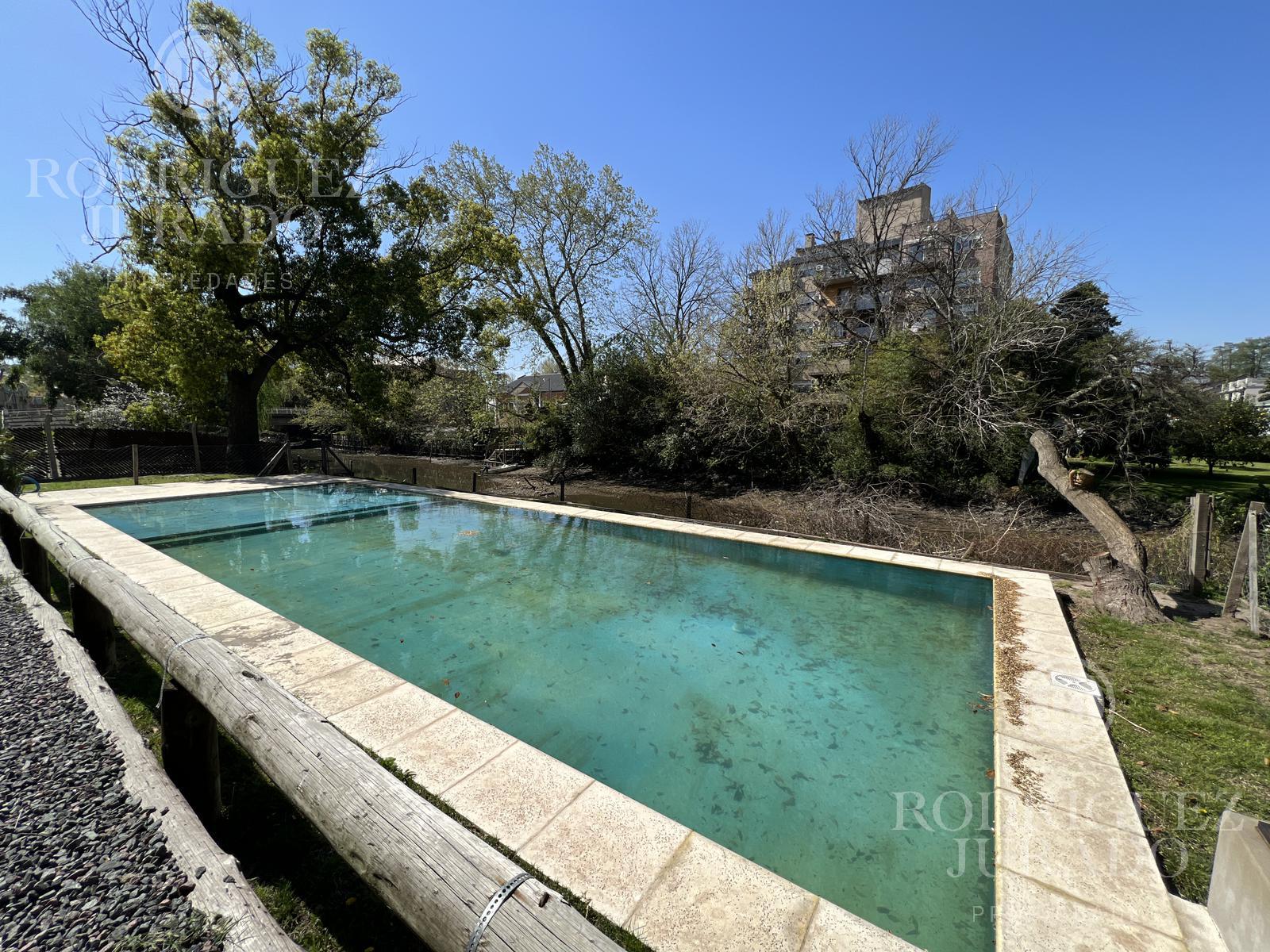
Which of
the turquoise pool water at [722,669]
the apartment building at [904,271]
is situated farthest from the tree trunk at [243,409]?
the apartment building at [904,271]

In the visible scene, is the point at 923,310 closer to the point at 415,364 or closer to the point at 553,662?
the point at 553,662

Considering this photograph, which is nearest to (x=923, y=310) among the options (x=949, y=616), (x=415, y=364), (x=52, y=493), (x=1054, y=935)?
(x=949, y=616)

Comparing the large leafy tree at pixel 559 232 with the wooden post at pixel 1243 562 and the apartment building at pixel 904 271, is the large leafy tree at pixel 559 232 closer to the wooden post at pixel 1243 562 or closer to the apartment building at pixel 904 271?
the apartment building at pixel 904 271

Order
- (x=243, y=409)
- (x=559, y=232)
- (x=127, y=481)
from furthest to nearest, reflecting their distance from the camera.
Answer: (x=559, y=232), (x=243, y=409), (x=127, y=481)

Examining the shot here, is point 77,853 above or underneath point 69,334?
underneath

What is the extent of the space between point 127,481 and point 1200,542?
2010 centimetres

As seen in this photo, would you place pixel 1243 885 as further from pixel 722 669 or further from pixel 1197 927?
pixel 722 669

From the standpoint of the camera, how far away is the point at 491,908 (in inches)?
43.3

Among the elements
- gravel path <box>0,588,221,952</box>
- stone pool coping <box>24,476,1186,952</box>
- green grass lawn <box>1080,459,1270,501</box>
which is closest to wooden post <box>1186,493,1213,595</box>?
stone pool coping <box>24,476,1186,952</box>

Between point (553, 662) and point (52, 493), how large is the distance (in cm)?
1227

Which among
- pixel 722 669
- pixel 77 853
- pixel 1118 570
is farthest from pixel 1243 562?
pixel 77 853

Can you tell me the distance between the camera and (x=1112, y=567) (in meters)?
5.52

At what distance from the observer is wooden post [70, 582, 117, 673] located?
3400mm

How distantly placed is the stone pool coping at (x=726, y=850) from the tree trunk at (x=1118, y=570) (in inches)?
59.4
